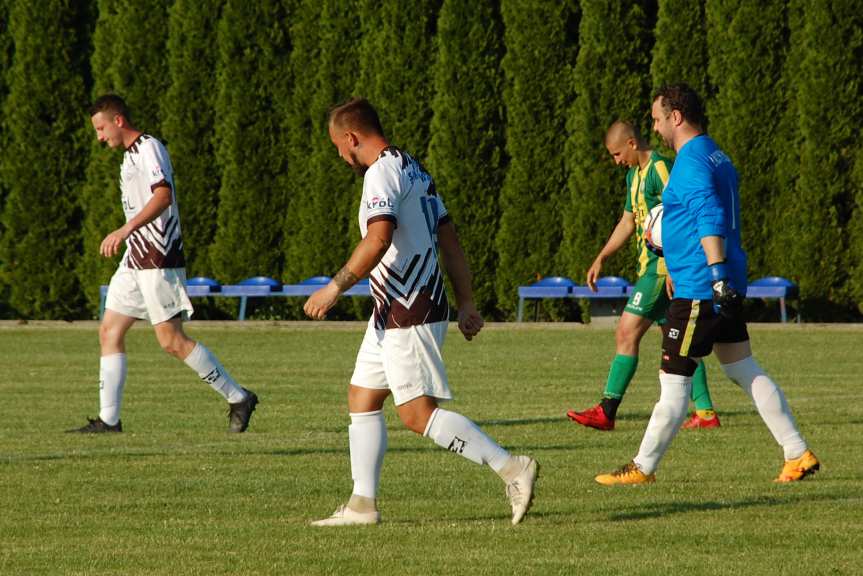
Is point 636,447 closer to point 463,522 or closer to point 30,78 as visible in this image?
point 463,522

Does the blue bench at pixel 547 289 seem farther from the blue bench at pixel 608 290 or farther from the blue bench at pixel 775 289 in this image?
the blue bench at pixel 775 289

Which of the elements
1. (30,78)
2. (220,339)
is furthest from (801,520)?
(30,78)

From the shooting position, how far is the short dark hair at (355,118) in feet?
24.0

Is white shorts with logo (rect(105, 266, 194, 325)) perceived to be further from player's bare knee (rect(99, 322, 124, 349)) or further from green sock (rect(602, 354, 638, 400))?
green sock (rect(602, 354, 638, 400))

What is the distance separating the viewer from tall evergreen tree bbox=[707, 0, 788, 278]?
2489 centimetres

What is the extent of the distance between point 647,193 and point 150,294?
3458 mm

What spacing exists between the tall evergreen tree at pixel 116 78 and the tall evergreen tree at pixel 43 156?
1.22 ft

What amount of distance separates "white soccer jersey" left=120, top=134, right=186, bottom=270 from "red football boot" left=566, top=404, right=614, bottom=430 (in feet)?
9.64

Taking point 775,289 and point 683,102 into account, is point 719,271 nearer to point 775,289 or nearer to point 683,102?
point 683,102

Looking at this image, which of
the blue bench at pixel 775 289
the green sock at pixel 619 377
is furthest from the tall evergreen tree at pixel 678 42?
the green sock at pixel 619 377

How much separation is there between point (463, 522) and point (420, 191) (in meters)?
1.48

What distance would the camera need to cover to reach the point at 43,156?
89.9 feet

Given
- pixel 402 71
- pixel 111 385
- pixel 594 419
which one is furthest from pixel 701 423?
pixel 402 71

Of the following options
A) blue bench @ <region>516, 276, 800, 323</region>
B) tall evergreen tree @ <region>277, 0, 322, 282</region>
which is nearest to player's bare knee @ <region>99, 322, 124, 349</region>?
blue bench @ <region>516, 276, 800, 323</region>
